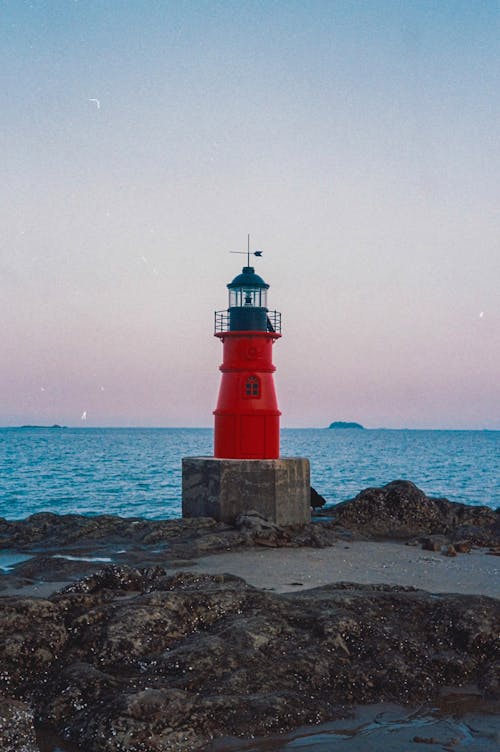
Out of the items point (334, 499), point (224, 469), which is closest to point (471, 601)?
point (224, 469)

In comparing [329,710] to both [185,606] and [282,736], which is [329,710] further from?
[185,606]

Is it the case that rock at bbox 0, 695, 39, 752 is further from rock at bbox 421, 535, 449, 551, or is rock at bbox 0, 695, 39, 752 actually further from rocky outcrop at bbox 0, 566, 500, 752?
rock at bbox 421, 535, 449, 551

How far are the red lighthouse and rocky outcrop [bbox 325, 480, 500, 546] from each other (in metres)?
2.80

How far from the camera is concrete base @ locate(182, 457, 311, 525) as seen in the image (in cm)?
2100

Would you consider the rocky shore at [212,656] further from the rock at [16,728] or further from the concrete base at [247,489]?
the concrete base at [247,489]

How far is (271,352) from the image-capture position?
22.7m

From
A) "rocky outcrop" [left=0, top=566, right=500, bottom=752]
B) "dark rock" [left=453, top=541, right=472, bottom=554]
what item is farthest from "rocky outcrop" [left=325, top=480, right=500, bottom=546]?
"rocky outcrop" [left=0, top=566, right=500, bottom=752]

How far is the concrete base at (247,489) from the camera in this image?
68.9 feet

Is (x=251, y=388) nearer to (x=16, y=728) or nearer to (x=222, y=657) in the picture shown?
(x=222, y=657)

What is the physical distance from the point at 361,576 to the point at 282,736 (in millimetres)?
7327

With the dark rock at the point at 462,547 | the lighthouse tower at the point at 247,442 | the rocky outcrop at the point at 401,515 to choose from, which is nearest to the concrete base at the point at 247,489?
the lighthouse tower at the point at 247,442

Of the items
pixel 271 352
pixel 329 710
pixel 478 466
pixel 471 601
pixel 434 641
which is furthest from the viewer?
pixel 478 466

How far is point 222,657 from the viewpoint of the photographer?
27.2 feet

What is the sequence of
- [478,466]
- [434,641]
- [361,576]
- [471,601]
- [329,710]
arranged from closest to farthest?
[329,710] < [434,641] < [471,601] < [361,576] < [478,466]
